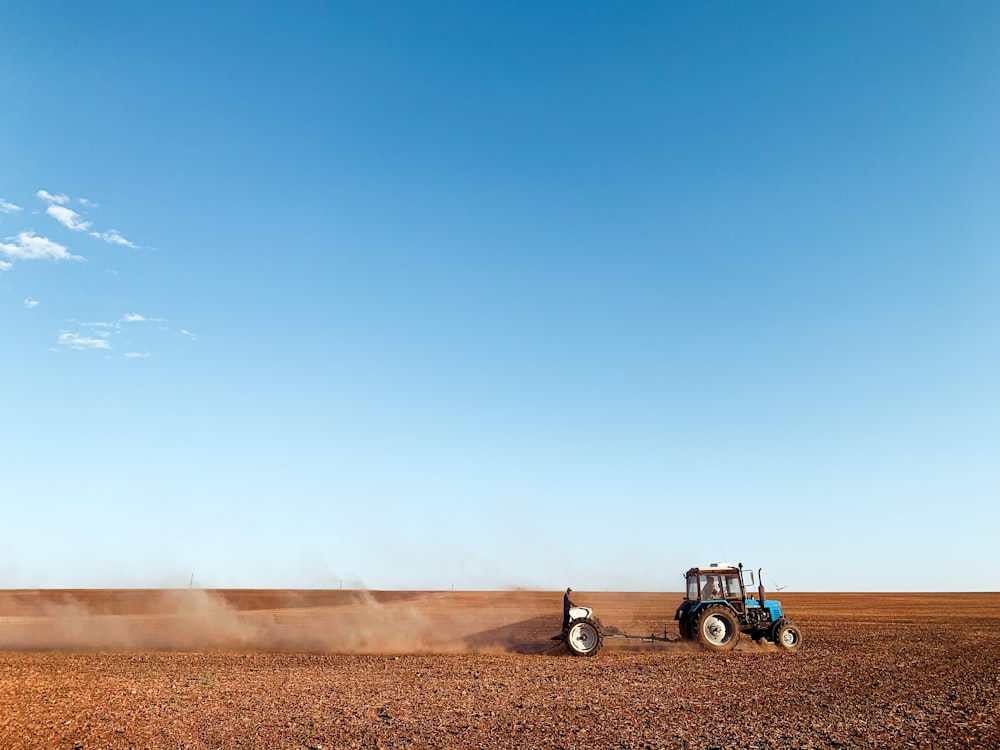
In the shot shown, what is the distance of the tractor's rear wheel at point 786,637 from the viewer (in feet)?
84.2

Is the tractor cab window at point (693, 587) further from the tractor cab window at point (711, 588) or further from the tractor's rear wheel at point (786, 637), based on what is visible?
the tractor's rear wheel at point (786, 637)

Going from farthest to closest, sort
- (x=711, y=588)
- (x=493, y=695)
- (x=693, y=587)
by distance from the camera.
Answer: (x=693, y=587) < (x=711, y=588) < (x=493, y=695)

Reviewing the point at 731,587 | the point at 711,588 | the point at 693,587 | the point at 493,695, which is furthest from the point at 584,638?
the point at 493,695

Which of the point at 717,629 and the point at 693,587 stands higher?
the point at 693,587

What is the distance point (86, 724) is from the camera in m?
15.0

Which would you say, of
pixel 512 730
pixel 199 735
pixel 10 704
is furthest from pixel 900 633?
pixel 10 704

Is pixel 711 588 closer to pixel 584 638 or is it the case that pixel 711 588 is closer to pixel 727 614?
pixel 727 614

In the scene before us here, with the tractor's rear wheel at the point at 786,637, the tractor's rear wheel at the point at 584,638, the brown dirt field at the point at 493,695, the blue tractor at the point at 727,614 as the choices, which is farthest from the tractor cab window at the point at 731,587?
the tractor's rear wheel at the point at 584,638

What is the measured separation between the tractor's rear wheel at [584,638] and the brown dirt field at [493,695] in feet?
2.07

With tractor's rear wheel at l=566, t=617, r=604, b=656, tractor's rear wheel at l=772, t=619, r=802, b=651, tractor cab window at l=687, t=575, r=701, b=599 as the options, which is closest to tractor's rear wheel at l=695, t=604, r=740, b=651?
tractor cab window at l=687, t=575, r=701, b=599

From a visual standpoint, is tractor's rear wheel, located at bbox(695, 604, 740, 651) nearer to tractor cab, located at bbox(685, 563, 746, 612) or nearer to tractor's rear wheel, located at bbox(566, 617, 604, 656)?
tractor cab, located at bbox(685, 563, 746, 612)

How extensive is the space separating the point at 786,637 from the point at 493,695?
14.2 metres

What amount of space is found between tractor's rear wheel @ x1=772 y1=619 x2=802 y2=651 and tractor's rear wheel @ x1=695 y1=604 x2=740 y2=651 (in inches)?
59.5

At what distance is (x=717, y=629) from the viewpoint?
25703mm
